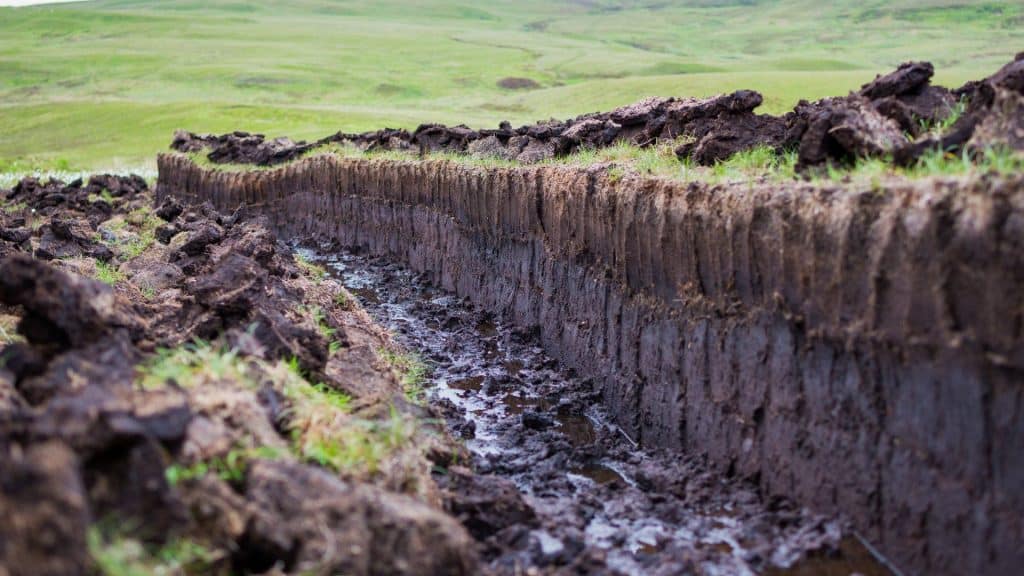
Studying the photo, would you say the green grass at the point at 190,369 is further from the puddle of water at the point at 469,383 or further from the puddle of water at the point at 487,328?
the puddle of water at the point at 487,328

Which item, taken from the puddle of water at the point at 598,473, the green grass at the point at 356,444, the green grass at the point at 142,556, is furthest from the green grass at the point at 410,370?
the green grass at the point at 142,556

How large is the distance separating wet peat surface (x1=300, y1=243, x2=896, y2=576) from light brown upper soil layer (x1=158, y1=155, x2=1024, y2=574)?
21 centimetres

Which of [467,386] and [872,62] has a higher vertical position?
[872,62]

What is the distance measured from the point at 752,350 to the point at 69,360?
175 inches

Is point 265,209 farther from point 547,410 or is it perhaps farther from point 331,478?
point 331,478

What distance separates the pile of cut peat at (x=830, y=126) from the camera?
6.68 m

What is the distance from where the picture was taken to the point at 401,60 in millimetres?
83000

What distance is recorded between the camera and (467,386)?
10.7 meters

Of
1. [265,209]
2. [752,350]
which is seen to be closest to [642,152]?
[752,350]

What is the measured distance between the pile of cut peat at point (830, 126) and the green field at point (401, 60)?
67.2 feet

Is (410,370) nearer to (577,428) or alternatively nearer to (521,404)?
(521,404)

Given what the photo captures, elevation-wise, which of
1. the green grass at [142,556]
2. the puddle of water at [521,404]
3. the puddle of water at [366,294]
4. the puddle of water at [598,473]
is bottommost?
the puddle of water at [366,294]

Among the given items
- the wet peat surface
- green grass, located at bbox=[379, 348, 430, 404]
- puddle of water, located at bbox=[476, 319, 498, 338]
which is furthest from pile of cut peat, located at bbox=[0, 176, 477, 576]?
puddle of water, located at bbox=[476, 319, 498, 338]

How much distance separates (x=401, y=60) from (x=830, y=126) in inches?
3077
